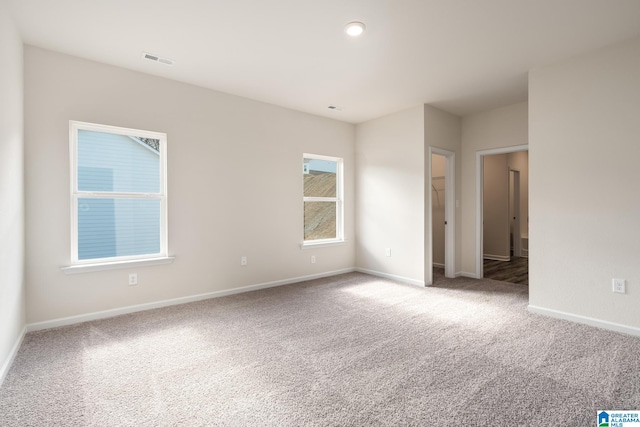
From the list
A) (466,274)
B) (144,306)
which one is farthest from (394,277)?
(144,306)

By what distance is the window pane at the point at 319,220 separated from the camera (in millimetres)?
5129

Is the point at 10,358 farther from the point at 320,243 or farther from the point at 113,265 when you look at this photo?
the point at 320,243

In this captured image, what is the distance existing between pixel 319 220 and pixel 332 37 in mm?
3049

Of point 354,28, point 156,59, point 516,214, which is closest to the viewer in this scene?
point 354,28

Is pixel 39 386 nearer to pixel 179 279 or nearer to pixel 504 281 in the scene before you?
pixel 179 279

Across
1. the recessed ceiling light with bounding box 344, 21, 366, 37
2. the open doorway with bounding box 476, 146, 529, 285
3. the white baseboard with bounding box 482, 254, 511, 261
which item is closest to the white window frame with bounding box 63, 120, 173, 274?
the recessed ceiling light with bounding box 344, 21, 366, 37

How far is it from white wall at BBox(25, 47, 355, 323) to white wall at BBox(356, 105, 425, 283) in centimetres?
25

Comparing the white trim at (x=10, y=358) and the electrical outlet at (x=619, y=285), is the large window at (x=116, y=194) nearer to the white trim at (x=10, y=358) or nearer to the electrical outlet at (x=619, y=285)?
the white trim at (x=10, y=358)

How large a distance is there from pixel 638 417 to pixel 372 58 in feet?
10.7

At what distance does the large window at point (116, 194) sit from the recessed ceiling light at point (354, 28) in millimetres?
2373

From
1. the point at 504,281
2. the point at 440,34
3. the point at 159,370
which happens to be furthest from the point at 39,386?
the point at 504,281

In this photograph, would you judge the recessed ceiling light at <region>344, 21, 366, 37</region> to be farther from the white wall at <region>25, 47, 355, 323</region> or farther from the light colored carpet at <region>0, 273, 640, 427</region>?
the light colored carpet at <region>0, 273, 640, 427</region>

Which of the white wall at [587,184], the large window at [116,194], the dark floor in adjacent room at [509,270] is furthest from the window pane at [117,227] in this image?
the dark floor in adjacent room at [509,270]

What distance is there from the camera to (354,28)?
8.62 ft
